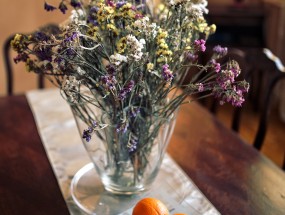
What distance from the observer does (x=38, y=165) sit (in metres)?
1.25

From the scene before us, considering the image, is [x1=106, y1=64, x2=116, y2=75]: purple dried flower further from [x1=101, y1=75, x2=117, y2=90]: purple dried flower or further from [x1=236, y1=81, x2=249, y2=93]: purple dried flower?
[x1=236, y1=81, x2=249, y2=93]: purple dried flower

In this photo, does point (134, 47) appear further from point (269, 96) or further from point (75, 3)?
point (269, 96)

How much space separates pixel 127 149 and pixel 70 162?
0.34 m

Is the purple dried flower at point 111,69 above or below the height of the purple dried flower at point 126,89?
above

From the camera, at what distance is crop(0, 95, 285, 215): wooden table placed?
1057 millimetres

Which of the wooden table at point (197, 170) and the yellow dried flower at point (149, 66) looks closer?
the yellow dried flower at point (149, 66)

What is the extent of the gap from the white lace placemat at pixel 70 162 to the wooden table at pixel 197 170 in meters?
0.02

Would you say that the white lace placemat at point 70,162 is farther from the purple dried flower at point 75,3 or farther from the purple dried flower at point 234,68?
the purple dried flower at point 75,3

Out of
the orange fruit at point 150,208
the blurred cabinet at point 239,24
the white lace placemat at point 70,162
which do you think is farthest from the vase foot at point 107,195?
the blurred cabinet at point 239,24

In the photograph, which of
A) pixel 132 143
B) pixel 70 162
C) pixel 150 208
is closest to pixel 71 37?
pixel 132 143

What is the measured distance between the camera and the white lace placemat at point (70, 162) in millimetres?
1064

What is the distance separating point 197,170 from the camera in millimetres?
1224

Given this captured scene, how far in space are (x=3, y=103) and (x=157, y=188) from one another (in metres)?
0.88

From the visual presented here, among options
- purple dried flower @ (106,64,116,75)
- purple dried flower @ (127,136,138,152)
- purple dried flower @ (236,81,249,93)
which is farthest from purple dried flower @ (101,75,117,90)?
purple dried flower @ (236,81,249,93)
